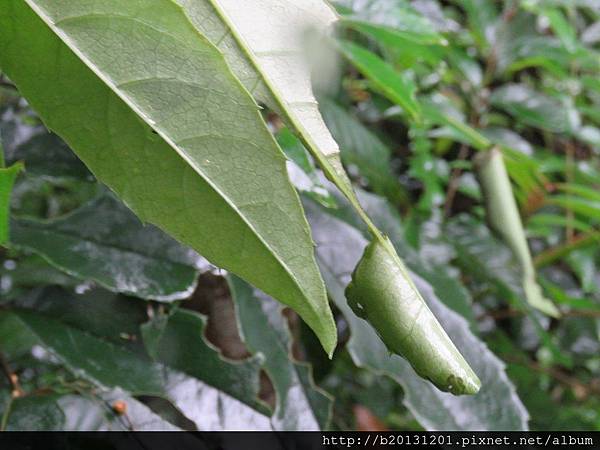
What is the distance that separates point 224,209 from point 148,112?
0.05 meters

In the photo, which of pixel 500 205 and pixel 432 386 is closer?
pixel 432 386

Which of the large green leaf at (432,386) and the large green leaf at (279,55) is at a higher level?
the large green leaf at (279,55)

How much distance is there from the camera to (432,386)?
531mm

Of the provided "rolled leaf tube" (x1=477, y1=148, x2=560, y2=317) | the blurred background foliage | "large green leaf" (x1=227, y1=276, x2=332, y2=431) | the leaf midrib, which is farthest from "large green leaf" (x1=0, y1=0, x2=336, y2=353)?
"rolled leaf tube" (x1=477, y1=148, x2=560, y2=317)

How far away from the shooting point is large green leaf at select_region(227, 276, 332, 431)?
1.70 ft

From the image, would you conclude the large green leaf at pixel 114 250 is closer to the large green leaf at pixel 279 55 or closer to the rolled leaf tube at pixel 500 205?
the large green leaf at pixel 279 55

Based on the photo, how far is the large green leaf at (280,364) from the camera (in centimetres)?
52

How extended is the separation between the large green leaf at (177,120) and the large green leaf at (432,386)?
0.87 ft

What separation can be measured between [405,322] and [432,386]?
294mm

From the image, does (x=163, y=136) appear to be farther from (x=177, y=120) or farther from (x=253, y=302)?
(x=253, y=302)

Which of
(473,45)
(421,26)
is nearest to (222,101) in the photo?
(421,26)

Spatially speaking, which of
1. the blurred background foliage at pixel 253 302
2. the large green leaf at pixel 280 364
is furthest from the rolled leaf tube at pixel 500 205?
the large green leaf at pixel 280 364

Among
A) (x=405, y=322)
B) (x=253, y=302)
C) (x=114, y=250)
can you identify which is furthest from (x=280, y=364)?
(x=405, y=322)

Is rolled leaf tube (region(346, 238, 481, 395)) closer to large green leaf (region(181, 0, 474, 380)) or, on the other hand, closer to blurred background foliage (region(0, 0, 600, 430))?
large green leaf (region(181, 0, 474, 380))
